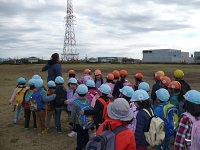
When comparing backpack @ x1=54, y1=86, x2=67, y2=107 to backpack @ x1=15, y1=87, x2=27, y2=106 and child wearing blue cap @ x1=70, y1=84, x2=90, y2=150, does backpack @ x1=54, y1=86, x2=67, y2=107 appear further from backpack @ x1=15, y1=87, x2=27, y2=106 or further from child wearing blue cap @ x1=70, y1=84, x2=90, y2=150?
backpack @ x1=15, y1=87, x2=27, y2=106

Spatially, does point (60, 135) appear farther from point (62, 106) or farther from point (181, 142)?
point (181, 142)

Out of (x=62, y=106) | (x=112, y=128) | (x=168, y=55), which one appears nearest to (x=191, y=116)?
(x=112, y=128)

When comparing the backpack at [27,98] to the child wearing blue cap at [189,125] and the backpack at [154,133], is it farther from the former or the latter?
the child wearing blue cap at [189,125]

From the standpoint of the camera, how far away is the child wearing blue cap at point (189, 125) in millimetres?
2936

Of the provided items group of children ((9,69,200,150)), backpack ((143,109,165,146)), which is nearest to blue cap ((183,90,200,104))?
group of children ((9,69,200,150))

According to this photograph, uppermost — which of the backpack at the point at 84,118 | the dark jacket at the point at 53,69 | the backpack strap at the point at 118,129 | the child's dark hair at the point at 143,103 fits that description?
the dark jacket at the point at 53,69

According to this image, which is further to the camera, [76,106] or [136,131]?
[76,106]

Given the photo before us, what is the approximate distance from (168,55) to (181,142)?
83.1 m

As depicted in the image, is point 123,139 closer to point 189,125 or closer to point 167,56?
point 189,125

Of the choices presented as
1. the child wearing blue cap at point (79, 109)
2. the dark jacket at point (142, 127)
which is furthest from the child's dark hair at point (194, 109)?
the child wearing blue cap at point (79, 109)

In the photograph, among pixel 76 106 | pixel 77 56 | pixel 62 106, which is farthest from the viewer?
pixel 77 56

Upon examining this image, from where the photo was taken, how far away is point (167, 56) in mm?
82500

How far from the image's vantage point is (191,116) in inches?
118

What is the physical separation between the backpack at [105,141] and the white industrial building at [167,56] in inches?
3218
